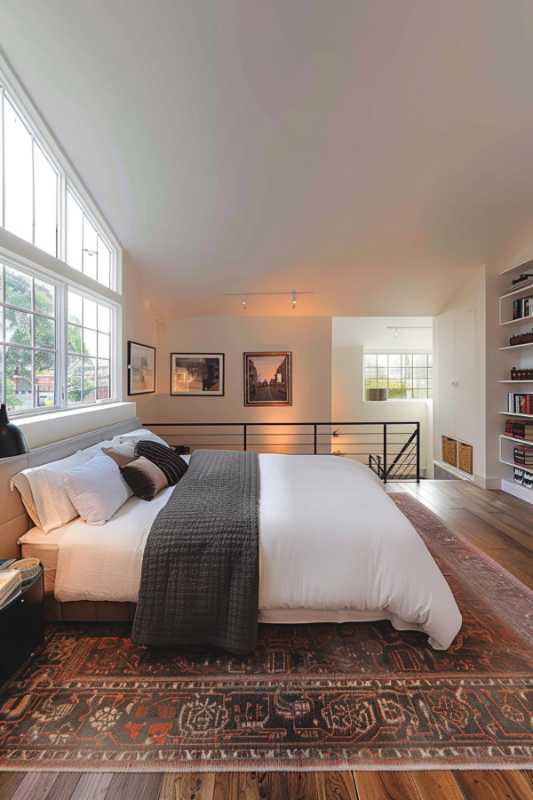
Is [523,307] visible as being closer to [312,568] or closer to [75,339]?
[312,568]

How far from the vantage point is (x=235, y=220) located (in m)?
3.52

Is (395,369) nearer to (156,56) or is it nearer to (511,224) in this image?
(511,224)

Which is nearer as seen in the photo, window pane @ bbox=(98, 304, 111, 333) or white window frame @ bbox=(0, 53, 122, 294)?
white window frame @ bbox=(0, 53, 122, 294)

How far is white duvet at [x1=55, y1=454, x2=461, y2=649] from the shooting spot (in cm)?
171

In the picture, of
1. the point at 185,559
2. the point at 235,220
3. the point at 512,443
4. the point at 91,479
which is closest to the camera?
the point at 185,559

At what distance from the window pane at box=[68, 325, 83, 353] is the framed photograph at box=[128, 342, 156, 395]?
3.22 ft

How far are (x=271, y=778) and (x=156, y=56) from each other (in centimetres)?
334

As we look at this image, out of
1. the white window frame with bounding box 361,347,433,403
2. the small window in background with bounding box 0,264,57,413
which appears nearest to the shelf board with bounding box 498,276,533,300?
the white window frame with bounding box 361,347,433,403

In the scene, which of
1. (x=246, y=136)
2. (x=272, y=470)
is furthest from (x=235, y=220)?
(x=272, y=470)

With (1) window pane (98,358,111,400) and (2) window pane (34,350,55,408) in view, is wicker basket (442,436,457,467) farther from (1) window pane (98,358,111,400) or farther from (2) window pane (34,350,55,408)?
(2) window pane (34,350,55,408)

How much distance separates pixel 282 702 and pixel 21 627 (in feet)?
3.84

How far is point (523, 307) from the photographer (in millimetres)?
3982

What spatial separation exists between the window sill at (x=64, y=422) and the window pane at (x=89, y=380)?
0.11m

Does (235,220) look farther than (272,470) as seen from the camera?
Yes
